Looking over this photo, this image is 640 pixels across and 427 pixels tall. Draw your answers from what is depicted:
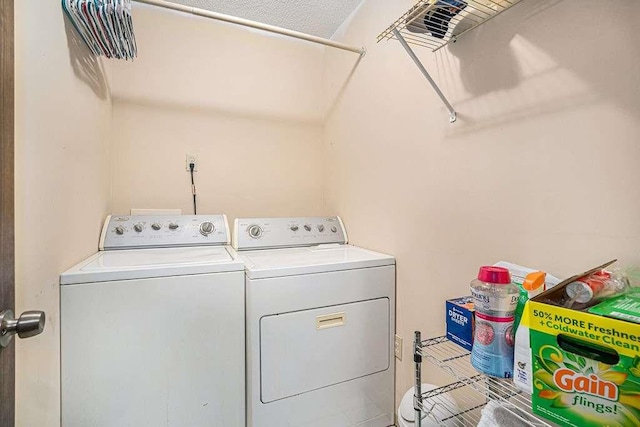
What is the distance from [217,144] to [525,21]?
1.93 m

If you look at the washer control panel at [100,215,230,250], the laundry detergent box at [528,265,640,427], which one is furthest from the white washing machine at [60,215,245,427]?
the laundry detergent box at [528,265,640,427]

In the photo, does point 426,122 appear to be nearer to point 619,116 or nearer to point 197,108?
point 619,116

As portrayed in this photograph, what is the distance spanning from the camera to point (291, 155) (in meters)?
2.47

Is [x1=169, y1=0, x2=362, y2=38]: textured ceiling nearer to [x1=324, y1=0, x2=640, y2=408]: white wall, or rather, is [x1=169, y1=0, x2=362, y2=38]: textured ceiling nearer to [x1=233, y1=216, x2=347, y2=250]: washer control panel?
[x1=324, y1=0, x2=640, y2=408]: white wall

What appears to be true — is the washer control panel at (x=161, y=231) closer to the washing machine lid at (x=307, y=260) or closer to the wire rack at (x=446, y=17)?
the washing machine lid at (x=307, y=260)

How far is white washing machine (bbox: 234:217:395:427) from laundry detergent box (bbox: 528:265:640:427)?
0.90 m

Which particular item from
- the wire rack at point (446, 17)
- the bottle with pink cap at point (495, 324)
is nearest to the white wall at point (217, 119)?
the wire rack at point (446, 17)

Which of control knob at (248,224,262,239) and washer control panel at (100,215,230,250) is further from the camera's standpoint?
control knob at (248,224,262,239)

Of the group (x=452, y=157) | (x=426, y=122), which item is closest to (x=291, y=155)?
(x=426, y=122)

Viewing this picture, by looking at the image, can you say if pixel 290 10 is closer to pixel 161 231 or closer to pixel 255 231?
pixel 255 231

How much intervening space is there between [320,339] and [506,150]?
1.13 m

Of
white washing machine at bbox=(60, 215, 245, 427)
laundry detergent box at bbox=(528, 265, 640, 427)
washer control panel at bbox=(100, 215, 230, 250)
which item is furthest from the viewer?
washer control panel at bbox=(100, 215, 230, 250)

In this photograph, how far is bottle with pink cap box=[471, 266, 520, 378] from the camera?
0.79 meters

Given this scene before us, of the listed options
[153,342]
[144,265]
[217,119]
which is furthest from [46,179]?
[217,119]
